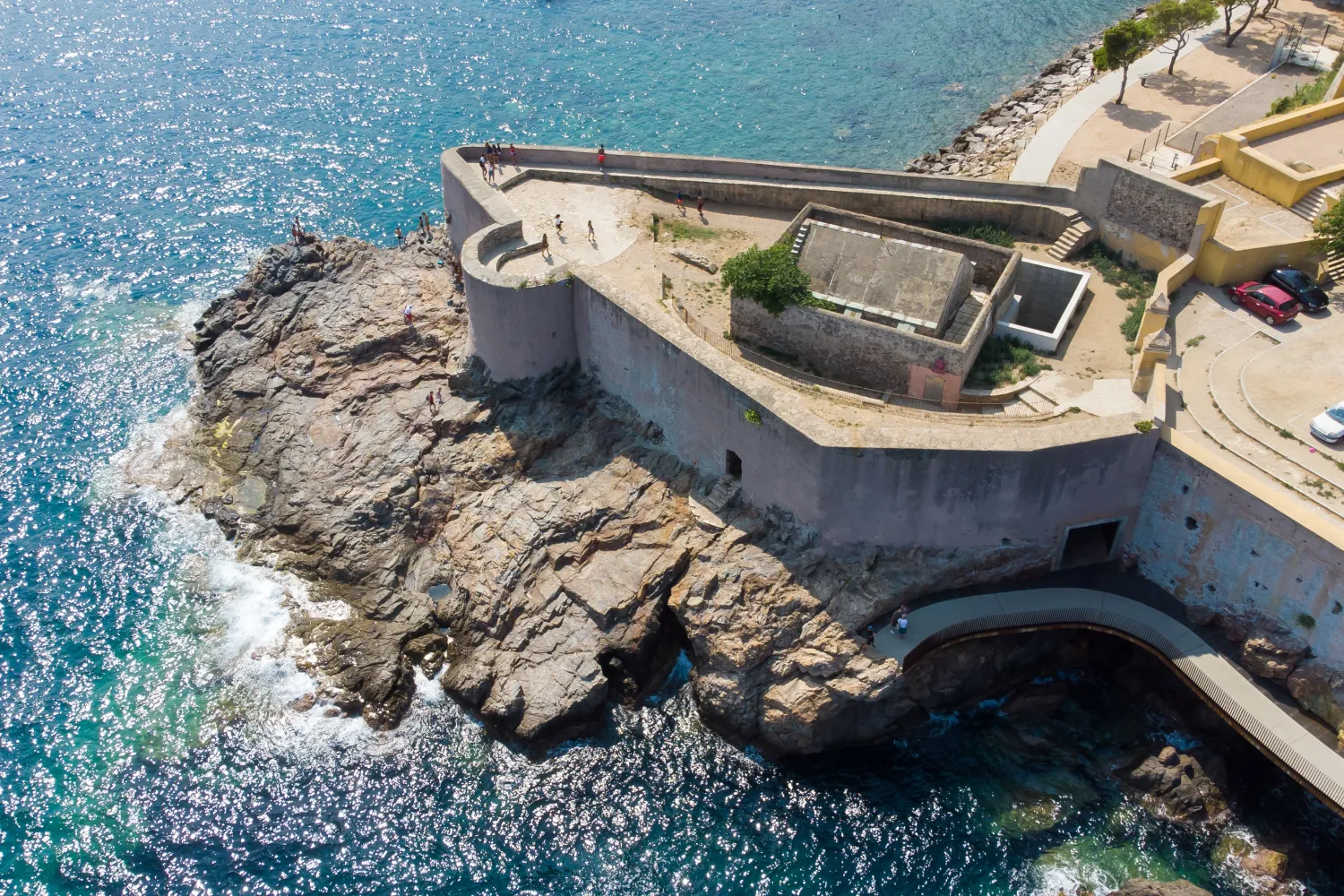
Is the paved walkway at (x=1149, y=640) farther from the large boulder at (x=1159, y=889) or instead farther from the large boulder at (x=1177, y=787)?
the large boulder at (x=1159, y=889)

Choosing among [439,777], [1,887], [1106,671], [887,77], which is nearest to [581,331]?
[439,777]

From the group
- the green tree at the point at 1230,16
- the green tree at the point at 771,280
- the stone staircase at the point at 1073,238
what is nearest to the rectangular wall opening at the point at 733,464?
the green tree at the point at 771,280

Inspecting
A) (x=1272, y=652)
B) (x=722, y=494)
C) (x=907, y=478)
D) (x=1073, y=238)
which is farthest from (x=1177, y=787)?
(x=1073, y=238)

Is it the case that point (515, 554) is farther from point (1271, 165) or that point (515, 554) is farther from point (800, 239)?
point (1271, 165)

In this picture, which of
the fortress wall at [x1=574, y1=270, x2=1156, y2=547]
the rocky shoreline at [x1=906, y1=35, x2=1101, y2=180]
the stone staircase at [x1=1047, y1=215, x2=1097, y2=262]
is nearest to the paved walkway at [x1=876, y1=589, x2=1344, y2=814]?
→ the fortress wall at [x1=574, y1=270, x2=1156, y2=547]

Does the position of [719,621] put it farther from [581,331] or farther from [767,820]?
[581,331]

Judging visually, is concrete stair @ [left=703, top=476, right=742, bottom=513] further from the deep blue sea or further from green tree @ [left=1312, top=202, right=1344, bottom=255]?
green tree @ [left=1312, top=202, right=1344, bottom=255]
